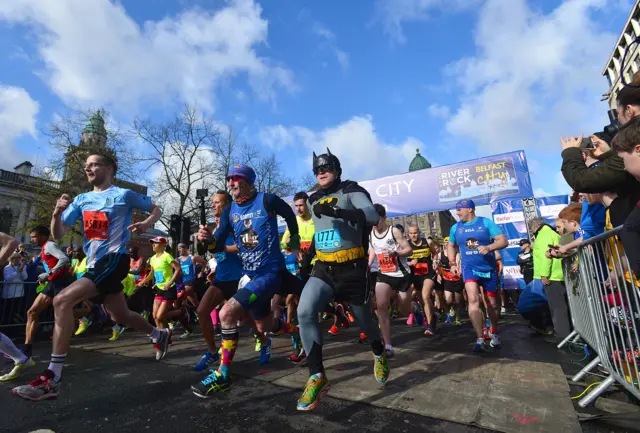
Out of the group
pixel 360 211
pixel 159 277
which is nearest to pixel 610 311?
pixel 360 211

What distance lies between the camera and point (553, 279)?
5.37m

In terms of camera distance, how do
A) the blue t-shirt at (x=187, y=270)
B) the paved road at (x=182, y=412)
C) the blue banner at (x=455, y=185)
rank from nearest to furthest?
the paved road at (x=182, y=412) → the blue t-shirt at (x=187, y=270) → the blue banner at (x=455, y=185)

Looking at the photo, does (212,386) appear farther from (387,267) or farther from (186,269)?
(186,269)

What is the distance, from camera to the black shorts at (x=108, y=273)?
316 cm

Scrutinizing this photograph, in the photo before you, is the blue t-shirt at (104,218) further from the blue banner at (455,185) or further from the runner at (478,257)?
the blue banner at (455,185)

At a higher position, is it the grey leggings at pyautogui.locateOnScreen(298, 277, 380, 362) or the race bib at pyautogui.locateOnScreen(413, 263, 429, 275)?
A: the race bib at pyautogui.locateOnScreen(413, 263, 429, 275)

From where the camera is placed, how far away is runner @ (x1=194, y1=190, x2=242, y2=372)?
3.78 meters

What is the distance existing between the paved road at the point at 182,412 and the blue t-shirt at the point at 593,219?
3.08 meters

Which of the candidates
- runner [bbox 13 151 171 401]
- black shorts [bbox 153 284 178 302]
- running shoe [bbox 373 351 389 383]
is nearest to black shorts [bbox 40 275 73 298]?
black shorts [bbox 153 284 178 302]

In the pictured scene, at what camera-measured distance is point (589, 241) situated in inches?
112

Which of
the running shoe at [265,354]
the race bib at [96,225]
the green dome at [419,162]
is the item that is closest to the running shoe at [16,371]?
the race bib at [96,225]

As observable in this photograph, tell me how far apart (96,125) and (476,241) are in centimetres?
2618

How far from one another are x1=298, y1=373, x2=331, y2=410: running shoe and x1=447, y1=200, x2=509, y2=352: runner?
9.28 ft

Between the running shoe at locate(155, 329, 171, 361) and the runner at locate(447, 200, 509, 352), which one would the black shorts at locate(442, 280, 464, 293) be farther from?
the running shoe at locate(155, 329, 171, 361)
